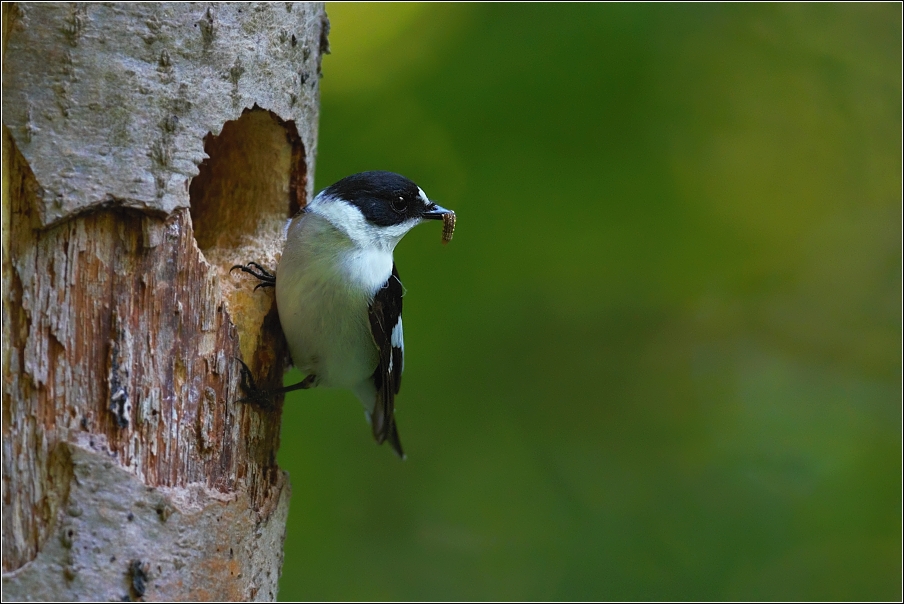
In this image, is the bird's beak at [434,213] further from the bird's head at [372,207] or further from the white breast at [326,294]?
the white breast at [326,294]

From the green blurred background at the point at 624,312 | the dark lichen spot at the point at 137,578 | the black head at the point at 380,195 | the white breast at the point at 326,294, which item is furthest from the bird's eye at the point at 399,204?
the dark lichen spot at the point at 137,578

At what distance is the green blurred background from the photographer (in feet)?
14.9

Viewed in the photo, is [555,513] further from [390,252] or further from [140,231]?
[140,231]

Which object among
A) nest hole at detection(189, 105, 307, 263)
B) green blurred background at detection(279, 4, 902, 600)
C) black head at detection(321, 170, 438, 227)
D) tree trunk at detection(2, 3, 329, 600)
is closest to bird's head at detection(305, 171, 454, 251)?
black head at detection(321, 170, 438, 227)

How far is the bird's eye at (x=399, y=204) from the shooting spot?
129 inches

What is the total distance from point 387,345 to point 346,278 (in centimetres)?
35

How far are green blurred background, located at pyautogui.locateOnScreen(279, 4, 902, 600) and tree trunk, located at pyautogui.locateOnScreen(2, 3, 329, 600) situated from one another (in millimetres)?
1997

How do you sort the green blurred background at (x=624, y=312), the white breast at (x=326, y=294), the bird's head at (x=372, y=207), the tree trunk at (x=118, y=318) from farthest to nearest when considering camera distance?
the green blurred background at (x=624, y=312) → the bird's head at (x=372, y=207) → the white breast at (x=326, y=294) → the tree trunk at (x=118, y=318)

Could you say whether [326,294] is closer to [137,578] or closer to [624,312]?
[137,578]

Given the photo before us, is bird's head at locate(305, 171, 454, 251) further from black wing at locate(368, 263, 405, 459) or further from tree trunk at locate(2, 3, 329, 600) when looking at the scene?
tree trunk at locate(2, 3, 329, 600)

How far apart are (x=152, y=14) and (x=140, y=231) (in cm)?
63

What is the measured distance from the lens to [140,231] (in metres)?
2.40

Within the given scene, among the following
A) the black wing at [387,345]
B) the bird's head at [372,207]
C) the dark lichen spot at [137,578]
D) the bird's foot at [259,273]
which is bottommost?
the dark lichen spot at [137,578]

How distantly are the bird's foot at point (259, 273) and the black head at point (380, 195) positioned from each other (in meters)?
0.39
